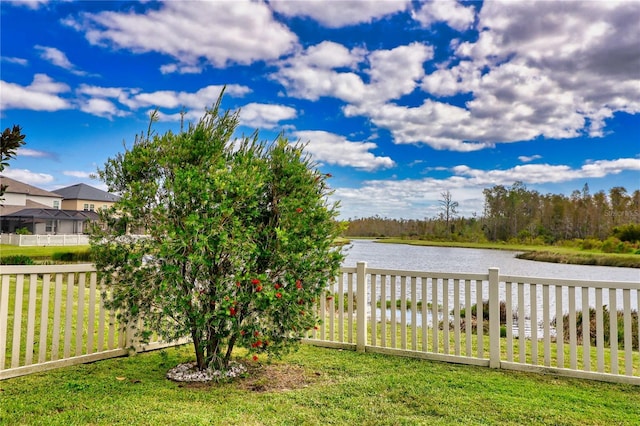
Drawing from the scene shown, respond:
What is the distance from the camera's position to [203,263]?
3.17 m

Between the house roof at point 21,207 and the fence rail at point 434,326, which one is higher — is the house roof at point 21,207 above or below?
above

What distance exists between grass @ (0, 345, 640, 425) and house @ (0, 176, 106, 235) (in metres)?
26.5

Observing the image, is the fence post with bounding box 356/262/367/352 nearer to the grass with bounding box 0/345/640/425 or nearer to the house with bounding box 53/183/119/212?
the grass with bounding box 0/345/640/425

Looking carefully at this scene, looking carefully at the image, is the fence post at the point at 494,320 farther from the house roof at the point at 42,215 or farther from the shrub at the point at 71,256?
the house roof at the point at 42,215

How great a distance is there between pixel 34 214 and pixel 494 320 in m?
31.3

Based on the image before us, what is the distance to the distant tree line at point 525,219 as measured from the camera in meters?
33.8

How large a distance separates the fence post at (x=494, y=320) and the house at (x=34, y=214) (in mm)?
27869

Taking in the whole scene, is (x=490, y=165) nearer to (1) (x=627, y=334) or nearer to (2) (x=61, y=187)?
(1) (x=627, y=334)

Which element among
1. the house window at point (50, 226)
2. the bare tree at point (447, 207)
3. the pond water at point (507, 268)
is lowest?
the pond water at point (507, 268)

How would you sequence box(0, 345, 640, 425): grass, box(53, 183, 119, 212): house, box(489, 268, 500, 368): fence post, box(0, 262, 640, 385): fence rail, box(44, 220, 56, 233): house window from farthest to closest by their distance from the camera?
box(53, 183, 119, 212): house
box(44, 220, 56, 233): house window
box(489, 268, 500, 368): fence post
box(0, 262, 640, 385): fence rail
box(0, 345, 640, 425): grass

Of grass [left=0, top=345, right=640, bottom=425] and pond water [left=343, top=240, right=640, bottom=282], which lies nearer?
grass [left=0, top=345, right=640, bottom=425]

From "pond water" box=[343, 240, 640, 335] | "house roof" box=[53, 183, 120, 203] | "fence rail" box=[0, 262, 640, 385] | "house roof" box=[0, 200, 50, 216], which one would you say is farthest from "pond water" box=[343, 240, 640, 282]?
"house roof" box=[53, 183, 120, 203]

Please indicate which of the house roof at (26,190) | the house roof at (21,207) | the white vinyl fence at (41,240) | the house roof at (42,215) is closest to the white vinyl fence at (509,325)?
the white vinyl fence at (41,240)

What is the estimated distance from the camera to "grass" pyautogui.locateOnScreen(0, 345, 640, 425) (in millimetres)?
2717
